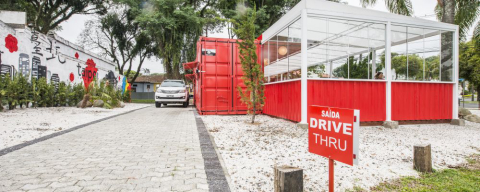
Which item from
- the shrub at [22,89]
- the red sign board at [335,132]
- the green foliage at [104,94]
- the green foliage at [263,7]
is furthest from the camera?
the green foliage at [263,7]

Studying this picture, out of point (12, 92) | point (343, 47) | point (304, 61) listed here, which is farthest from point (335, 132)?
point (12, 92)

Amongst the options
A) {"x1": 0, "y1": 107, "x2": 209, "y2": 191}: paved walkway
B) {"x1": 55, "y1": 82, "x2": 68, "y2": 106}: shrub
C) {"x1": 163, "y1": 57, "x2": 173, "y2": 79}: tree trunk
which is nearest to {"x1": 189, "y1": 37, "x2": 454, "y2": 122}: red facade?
{"x1": 0, "y1": 107, "x2": 209, "y2": 191}: paved walkway

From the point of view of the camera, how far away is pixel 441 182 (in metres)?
2.94

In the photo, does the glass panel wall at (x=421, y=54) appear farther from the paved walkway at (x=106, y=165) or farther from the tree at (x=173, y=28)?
the tree at (x=173, y=28)

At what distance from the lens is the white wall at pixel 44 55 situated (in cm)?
974

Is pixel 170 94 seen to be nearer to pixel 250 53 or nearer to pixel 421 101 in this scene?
pixel 250 53

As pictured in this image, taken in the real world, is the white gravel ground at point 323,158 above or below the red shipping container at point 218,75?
below

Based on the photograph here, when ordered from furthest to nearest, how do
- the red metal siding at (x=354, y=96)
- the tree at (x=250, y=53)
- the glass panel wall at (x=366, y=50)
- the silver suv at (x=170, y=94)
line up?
1. the silver suv at (x=170, y=94)
2. the glass panel wall at (x=366, y=50)
3. the tree at (x=250, y=53)
4. the red metal siding at (x=354, y=96)

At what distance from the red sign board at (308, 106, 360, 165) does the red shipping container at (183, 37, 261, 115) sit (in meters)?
7.19

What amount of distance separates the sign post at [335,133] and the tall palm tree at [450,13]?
837 cm

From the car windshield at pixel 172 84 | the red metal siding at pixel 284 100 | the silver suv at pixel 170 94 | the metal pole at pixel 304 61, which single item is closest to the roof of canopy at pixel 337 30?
the metal pole at pixel 304 61

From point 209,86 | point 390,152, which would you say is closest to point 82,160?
point 390,152

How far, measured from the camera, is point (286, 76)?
909cm

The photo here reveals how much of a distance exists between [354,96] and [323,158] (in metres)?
3.91
